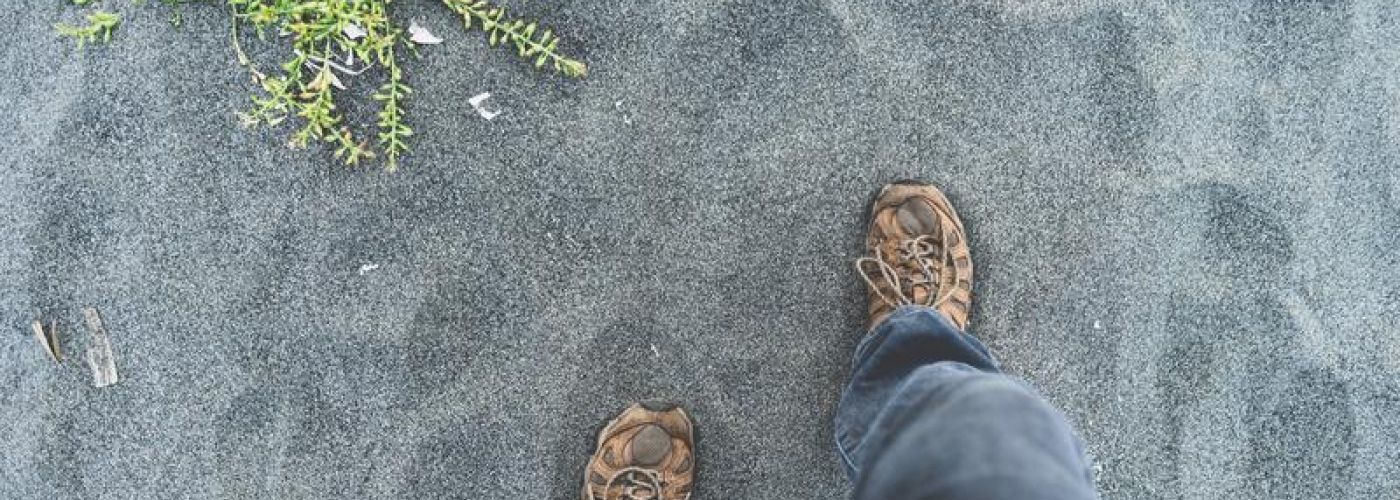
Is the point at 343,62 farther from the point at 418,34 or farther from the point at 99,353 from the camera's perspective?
the point at 99,353

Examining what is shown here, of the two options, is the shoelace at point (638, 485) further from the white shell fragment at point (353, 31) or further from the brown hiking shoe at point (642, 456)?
the white shell fragment at point (353, 31)

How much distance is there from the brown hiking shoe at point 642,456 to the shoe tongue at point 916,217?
0.46 meters

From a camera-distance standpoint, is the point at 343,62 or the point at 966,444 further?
the point at 343,62

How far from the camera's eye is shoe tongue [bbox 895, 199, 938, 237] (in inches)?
55.7

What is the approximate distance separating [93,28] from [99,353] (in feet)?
1.67

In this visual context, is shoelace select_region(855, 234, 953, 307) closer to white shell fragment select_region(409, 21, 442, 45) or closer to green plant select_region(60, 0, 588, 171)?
green plant select_region(60, 0, 588, 171)

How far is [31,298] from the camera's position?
1.44 m

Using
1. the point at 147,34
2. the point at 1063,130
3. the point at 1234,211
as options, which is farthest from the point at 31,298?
the point at 1234,211

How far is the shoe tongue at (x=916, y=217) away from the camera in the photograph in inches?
55.7

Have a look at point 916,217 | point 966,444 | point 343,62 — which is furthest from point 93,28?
point 966,444

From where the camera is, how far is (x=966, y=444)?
0.97 metres

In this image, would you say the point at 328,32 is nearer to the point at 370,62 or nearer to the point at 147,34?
the point at 370,62

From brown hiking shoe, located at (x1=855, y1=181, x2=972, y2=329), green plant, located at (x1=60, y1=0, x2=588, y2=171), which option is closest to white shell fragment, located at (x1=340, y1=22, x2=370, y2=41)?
green plant, located at (x1=60, y1=0, x2=588, y2=171)

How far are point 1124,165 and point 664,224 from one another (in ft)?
2.40
